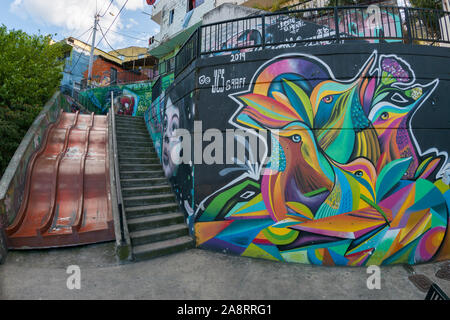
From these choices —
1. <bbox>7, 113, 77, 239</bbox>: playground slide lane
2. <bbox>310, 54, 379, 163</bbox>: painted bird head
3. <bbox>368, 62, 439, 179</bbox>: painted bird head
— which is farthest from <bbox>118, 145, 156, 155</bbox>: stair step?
<bbox>368, 62, 439, 179</bbox>: painted bird head

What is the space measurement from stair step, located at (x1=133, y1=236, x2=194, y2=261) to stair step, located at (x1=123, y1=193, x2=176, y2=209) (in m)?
1.39

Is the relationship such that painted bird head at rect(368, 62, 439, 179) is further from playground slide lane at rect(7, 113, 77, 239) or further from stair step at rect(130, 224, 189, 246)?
playground slide lane at rect(7, 113, 77, 239)

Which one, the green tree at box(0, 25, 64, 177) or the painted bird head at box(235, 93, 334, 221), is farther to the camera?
the green tree at box(0, 25, 64, 177)

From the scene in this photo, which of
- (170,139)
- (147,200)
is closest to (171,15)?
(170,139)

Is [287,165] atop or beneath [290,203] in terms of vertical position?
atop

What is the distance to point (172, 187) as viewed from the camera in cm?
675

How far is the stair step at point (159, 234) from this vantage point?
4.93 meters

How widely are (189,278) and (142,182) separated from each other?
3768mm

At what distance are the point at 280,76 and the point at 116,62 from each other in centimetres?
2858

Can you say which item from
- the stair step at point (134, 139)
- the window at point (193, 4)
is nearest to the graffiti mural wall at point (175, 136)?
the stair step at point (134, 139)

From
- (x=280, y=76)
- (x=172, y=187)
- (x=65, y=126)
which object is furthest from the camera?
(x=65, y=126)

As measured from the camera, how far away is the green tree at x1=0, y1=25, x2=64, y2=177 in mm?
6837

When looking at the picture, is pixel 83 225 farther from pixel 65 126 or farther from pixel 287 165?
pixel 65 126
